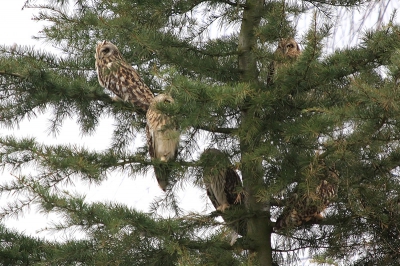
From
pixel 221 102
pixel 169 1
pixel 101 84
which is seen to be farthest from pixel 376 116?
pixel 101 84

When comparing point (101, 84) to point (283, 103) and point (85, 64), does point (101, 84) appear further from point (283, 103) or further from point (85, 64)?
point (283, 103)

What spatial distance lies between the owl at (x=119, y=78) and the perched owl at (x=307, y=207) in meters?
1.68

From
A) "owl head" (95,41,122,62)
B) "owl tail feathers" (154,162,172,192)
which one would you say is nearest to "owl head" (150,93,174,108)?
"owl tail feathers" (154,162,172,192)

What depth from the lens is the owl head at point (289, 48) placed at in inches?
260

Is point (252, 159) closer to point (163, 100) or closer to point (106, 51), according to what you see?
point (163, 100)

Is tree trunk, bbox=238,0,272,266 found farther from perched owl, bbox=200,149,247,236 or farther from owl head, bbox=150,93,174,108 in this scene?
owl head, bbox=150,93,174,108

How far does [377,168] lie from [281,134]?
0.91 m

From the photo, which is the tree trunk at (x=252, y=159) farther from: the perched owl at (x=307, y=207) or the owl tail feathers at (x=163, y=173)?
the owl tail feathers at (x=163, y=173)

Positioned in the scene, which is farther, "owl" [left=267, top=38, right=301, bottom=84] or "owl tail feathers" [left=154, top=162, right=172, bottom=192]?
"owl" [left=267, top=38, right=301, bottom=84]

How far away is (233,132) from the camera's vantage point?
19.2 feet

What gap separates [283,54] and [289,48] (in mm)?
807

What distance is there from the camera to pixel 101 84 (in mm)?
7055

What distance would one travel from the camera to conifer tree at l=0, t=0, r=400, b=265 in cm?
498

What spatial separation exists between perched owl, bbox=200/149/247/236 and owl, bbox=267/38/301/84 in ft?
2.57
